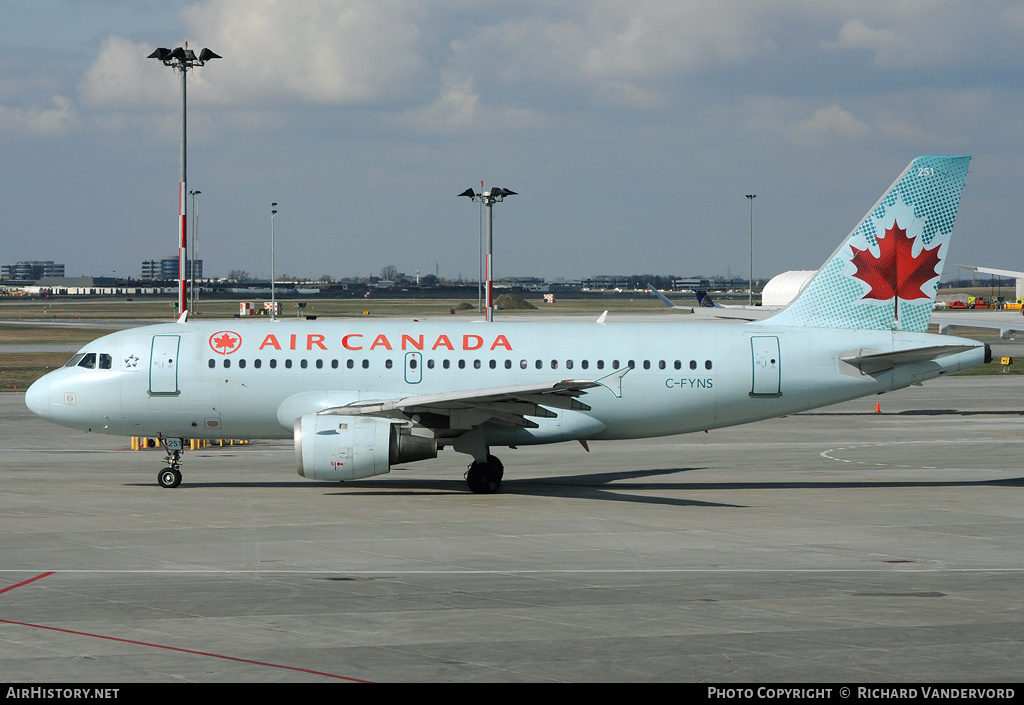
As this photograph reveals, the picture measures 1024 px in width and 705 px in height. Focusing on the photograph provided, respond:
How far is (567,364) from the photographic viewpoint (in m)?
30.7

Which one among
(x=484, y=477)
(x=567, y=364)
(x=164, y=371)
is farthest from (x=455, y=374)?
(x=164, y=371)

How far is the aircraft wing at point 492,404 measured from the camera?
2706 centimetres

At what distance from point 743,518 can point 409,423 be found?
343 inches

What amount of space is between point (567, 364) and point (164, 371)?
1098 cm

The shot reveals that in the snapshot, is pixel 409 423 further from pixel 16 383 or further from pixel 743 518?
pixel 16 383

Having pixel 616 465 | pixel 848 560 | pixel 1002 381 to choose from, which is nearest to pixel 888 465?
pixel 616 465

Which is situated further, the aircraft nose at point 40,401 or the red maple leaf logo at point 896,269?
the red maple leaf logo at point 896,269

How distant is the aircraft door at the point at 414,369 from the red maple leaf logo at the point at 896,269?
41.2 feet

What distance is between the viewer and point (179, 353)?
30219mm

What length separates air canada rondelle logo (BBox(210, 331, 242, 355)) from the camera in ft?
99.1

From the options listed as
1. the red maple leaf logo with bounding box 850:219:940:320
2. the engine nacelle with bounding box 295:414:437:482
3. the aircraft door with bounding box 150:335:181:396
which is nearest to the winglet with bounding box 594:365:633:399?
the engine nacelle with bounding box 295:414:437:482

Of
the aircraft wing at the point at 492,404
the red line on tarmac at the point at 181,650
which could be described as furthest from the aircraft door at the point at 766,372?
the red line on tarmac at the point at 181,650

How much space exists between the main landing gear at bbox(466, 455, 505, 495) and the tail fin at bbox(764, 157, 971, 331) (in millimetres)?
9864

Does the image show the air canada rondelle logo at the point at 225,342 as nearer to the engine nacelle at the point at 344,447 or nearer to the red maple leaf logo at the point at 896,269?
the engine nacelle at the point at 344,447
